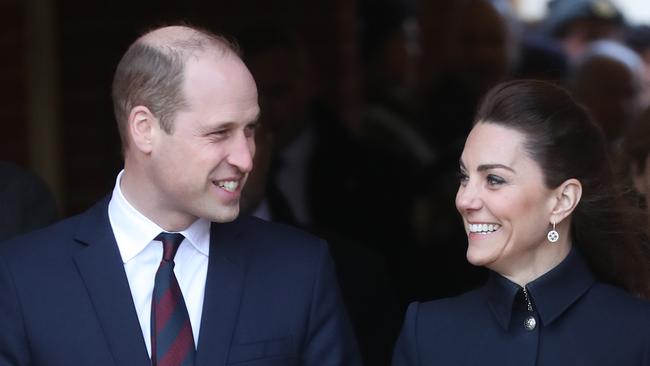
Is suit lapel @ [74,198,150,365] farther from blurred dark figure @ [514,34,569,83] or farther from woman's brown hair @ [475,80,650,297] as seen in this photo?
blurred dark figure @ [514,34,569,83]

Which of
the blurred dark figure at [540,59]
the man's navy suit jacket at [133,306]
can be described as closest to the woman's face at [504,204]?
the man's navy suit jacket at [133,306]

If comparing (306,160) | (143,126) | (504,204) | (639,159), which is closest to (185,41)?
(143,126)

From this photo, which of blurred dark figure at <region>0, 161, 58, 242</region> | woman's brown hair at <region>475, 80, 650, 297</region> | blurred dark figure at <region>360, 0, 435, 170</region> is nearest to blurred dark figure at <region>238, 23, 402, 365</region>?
blurred dark figure at <region>360, 0, 435, 170</region>

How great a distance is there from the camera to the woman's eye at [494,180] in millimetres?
3094

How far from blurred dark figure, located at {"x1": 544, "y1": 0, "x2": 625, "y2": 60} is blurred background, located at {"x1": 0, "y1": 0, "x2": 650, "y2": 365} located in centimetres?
189

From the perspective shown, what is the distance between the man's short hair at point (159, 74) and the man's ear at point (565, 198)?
0.76m

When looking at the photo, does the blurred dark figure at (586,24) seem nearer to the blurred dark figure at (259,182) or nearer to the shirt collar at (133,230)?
the blurred dark figure at (259,182)

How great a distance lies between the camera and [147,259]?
3068 mm

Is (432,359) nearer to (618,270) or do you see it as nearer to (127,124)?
(618,270)

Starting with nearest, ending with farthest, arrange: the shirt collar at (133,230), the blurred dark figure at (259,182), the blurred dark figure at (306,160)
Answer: the shirt collar at (133,230) < the blurred dark figure at (259,182) < the blurred dark figure at (306,160)

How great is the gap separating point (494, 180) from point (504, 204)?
0.22ft

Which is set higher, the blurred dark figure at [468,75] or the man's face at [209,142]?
the man's face at [209,142]

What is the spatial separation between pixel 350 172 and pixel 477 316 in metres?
2.52

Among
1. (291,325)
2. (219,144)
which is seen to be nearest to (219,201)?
(219,144)
